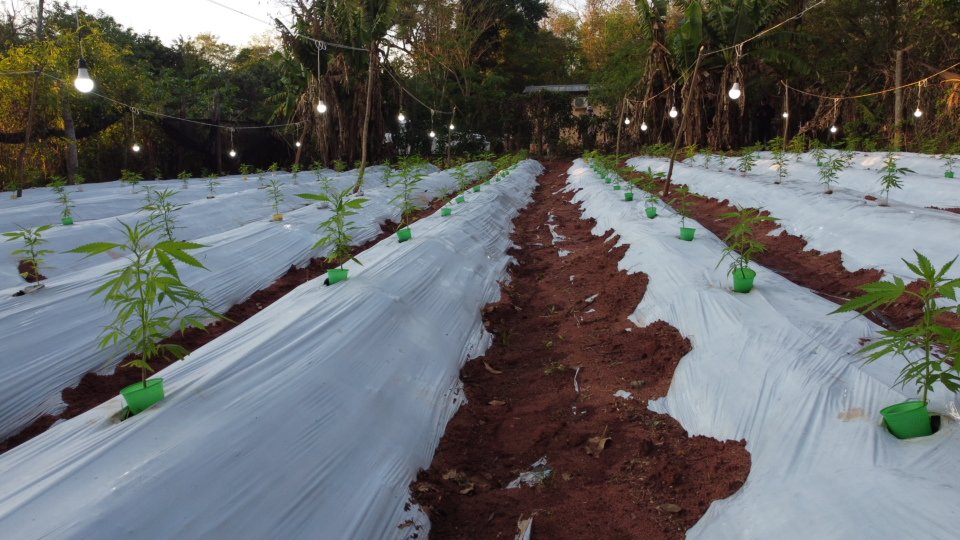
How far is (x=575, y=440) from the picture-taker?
274 centimetres

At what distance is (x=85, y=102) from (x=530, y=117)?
Result: 1932cm

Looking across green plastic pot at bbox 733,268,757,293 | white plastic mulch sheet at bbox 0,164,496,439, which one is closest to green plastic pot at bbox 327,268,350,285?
white plastic mulch sheet at bbox 0,164,496,439

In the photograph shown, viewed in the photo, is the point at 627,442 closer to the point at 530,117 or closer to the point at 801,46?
the point at 801,46

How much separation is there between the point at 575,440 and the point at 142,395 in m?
2.05

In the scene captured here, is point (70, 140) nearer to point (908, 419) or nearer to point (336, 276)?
point (336, 276)

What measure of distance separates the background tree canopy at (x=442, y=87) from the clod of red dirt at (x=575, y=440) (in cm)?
838

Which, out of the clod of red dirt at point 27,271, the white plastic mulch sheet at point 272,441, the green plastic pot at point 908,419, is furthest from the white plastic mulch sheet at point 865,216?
the clod of red dirt at point 27,271

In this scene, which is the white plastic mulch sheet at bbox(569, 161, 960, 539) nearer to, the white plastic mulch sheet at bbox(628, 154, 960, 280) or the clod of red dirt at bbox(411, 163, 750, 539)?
the clod of red dirt at bbox(411, 163, 750, 539)

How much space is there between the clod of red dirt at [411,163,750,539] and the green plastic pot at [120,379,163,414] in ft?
3.85

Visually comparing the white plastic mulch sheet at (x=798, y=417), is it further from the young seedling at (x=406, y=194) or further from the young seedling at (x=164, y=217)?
the young seedling at (x=164, y=217)

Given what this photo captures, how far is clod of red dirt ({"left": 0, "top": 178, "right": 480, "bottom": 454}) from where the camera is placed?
10.4ft

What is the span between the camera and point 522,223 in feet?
30.9

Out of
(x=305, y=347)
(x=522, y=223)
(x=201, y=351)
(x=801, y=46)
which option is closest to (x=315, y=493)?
(x=305, y=347)

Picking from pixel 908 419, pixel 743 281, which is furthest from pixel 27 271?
pixel 908 419
